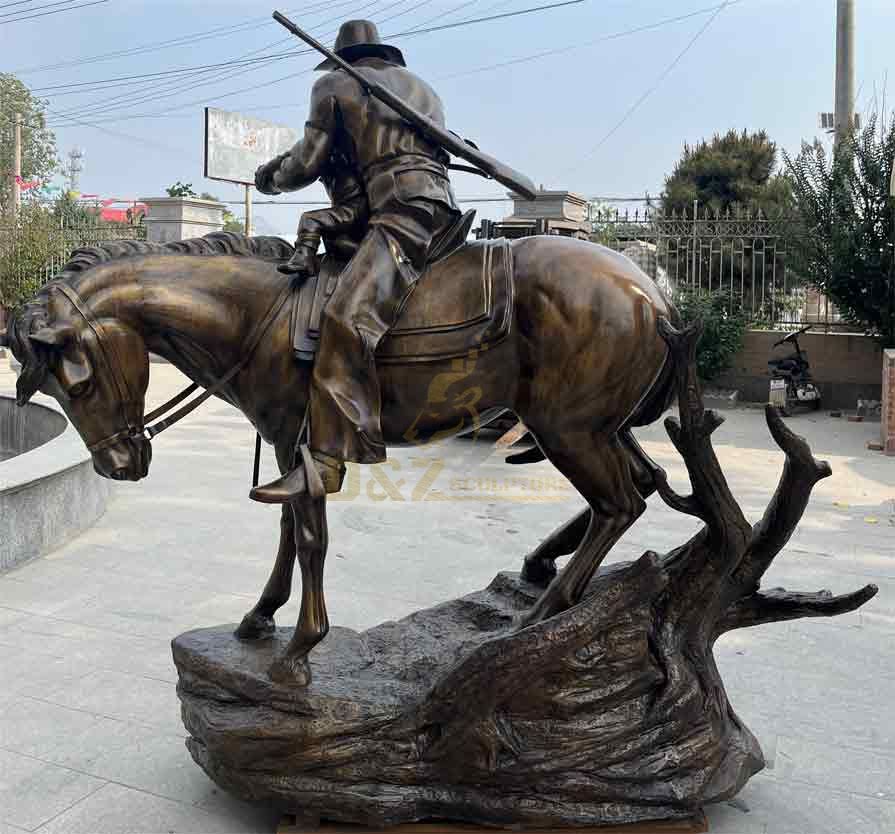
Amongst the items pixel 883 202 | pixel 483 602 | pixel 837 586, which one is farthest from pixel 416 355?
pixel 883 202

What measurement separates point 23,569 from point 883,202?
998 cm

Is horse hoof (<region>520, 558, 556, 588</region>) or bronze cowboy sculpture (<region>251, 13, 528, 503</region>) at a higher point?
bronze cowboy sculpture (<region>251, 13, 528, 503</region>)

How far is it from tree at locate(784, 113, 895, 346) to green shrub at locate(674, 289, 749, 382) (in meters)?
1.08

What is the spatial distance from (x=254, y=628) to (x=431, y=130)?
166cm

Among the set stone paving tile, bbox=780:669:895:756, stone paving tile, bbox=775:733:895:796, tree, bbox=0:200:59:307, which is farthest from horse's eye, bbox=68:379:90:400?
tree, bbox=0:200:59:307

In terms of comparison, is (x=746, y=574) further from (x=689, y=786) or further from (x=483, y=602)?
(x=483, y=602)

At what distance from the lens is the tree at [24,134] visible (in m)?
28.0

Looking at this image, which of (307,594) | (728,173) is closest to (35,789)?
(307,594)

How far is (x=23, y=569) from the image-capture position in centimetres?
510

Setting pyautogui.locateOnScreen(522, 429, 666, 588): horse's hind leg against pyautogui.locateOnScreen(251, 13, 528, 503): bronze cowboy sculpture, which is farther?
pyautogui.locateOnScreen(522, 429, 666, 588): horse's hind leg

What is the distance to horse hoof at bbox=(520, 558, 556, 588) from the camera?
11.3 feet

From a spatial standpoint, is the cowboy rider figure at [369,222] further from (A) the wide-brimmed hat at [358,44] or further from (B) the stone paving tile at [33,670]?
(B) the stone paving tile at [33,670]

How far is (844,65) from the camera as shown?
483 inches

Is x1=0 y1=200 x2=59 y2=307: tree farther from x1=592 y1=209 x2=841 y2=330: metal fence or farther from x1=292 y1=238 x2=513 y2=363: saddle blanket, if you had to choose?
x1=292 y1=238 x2=513 y2=363: saddle blanket
